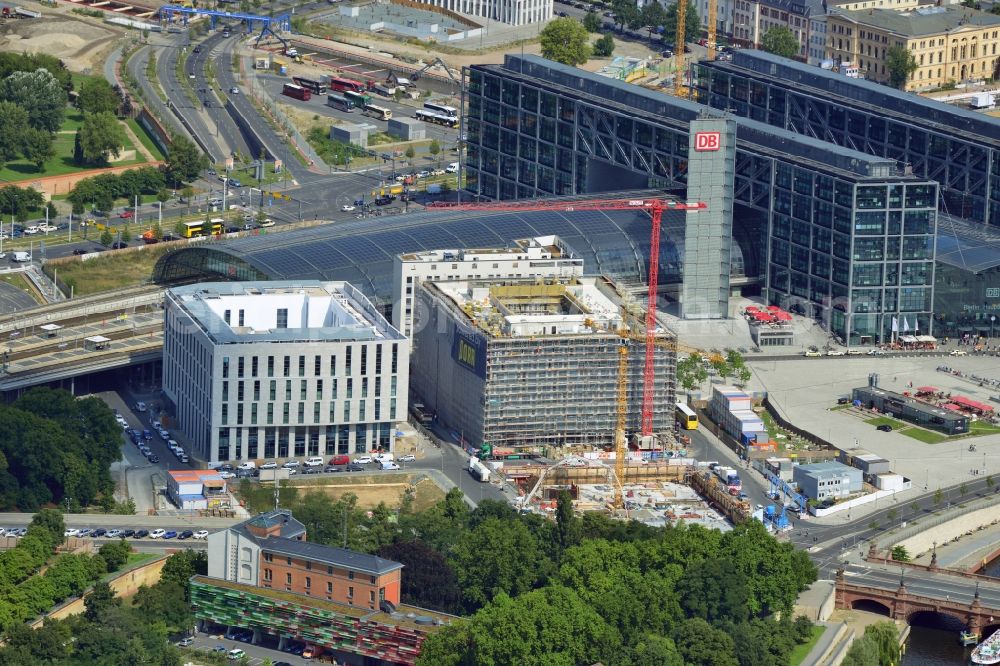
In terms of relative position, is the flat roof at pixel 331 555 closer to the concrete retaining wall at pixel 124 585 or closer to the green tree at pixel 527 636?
the green tree at pixel 527 636

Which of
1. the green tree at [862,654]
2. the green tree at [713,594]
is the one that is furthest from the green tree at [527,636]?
the green tree at [862,654]

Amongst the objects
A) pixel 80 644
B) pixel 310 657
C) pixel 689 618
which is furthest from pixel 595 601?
pixel 80 644

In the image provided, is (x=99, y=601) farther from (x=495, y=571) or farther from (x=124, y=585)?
(x=495, y=571)

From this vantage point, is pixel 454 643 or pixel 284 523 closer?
pixel 454 643

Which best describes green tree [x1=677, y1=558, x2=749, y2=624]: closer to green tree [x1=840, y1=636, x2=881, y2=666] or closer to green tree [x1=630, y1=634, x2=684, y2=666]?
green tree [x1=840, y1=636, x2=881, y2=666]

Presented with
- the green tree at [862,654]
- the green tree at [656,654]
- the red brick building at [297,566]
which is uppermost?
the red brick building at [297,566]

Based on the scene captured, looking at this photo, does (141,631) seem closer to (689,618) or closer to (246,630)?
(246,630)
